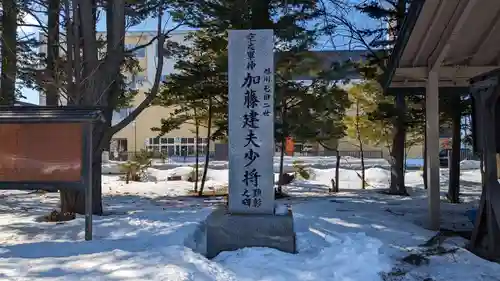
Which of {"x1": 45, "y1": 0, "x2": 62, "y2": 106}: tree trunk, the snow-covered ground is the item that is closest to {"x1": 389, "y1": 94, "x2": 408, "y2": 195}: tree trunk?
the snow-covered ground

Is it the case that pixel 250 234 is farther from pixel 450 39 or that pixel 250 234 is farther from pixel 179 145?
pixel 179 145

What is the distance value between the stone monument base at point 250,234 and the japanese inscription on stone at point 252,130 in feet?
1.06

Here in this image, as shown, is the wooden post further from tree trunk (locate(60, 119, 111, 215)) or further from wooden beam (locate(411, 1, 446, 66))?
tree trunk (locate(60, 119, 111, 215))

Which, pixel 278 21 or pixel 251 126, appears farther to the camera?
pixel 278 21

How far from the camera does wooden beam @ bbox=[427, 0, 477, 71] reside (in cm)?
637

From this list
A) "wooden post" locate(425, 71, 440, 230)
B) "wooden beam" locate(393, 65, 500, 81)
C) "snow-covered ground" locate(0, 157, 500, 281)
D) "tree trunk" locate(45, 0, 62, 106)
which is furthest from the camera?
"tree trunk" locate(45, 0, 62, 106)

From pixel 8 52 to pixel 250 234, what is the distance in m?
9.26

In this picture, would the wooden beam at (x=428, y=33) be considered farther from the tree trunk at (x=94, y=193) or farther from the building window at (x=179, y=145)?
the building window at (x=179, y=145)

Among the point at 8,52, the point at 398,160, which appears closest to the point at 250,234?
the point at 8,52

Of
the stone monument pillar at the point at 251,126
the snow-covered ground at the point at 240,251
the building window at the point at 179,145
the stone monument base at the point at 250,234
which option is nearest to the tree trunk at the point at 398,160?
the snow-covered ground at the point at 240,251

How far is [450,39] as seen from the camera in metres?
7.02

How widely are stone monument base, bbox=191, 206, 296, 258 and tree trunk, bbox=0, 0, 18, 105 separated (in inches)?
305

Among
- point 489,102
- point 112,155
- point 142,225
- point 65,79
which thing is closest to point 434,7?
point 489,102

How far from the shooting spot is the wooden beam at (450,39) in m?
6.37
